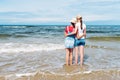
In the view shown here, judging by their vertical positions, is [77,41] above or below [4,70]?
above

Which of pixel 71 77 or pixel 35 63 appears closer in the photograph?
pixel 71 77

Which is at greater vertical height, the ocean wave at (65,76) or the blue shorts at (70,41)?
the blue shorts at (70,41)

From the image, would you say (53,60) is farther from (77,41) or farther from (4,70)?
(4,70)

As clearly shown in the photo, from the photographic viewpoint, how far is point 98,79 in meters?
7.02

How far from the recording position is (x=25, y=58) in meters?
10.4

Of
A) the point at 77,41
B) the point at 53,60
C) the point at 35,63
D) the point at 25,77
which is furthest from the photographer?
the point at 53,60

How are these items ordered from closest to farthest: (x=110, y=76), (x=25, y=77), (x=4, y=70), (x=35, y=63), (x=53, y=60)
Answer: (x=25, y=77) < (x=110, y=76) < (x=4, y=70) < (x=35, y=63) < (x=53, y=60)

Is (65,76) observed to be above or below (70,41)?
below

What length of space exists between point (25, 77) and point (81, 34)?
268cm

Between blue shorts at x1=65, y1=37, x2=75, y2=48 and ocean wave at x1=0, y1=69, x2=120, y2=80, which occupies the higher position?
blue shorts at x1=65, y1=37, x2=75, y2=48

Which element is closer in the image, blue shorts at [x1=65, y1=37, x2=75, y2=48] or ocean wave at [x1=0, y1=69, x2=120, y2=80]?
ocean wave at [x1=0, y1=69, x2=120, y2=80]

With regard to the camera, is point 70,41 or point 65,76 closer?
point 65,76

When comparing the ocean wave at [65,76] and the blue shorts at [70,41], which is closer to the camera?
the ocean wave at [65,76]

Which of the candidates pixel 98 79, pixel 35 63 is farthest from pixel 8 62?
pixel 98 79
